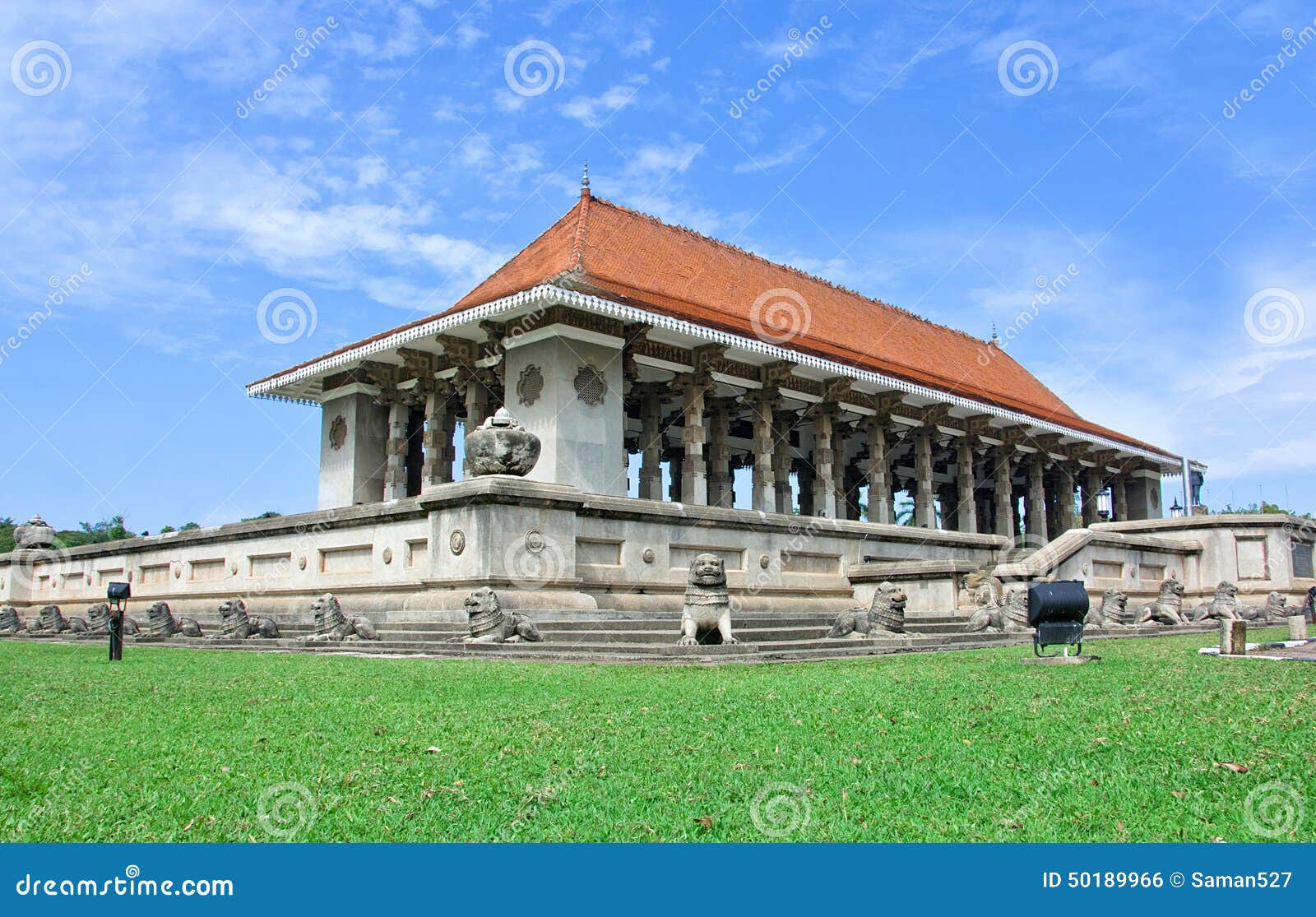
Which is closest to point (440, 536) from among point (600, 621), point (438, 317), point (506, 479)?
point (506, 479)

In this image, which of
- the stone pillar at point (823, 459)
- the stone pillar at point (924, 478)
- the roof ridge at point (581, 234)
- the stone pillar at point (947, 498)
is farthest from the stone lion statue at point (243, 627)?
the stone pillar at point (947, 498)

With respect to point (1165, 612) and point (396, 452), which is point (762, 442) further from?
point (1165, 612)

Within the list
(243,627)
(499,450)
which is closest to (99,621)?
(243,627)

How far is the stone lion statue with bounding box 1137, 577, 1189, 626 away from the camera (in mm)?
13805

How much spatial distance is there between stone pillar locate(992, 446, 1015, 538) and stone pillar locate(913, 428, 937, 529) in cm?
361

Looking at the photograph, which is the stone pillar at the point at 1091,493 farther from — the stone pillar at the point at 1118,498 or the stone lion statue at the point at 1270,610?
the stone lion statue at the point at 1270,610

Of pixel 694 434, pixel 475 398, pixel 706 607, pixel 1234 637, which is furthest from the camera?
pixel 475 398

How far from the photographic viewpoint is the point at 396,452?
2305 cm

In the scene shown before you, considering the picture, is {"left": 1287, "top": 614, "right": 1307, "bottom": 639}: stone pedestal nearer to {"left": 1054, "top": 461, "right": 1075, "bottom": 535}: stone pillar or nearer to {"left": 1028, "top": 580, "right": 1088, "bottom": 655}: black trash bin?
{"left": 1028, "top": 580, "right": 1088, "bottom": 655}: black trash bin

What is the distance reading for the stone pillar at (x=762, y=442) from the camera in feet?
71.5

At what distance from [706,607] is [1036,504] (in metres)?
23.2

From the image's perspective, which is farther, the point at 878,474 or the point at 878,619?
the point at 878,474

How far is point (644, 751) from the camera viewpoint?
13.7 ft

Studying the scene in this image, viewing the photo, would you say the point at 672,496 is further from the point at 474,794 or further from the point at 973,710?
the point at 474,794
